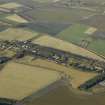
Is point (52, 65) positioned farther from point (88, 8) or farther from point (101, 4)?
point (101, 4)

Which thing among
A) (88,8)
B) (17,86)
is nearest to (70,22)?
(88,8)

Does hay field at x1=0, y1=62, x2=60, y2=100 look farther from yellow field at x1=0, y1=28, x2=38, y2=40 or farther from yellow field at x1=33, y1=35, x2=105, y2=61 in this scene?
yellow field at x1=0, y1=28, x2=38, y2=40

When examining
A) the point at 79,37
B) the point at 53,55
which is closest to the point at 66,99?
the point at 53,55

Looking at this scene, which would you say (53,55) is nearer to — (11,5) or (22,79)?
(22,79)

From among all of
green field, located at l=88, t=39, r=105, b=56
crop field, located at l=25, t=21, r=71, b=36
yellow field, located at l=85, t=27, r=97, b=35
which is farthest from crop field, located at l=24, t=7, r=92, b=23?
green field, located at l=88, t=39, r=105, b=56

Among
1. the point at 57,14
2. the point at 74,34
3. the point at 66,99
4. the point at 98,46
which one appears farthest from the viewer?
the point at 57,14

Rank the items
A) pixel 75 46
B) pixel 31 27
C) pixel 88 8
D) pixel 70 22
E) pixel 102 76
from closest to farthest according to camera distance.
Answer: pixel 102 76 < pixel 75 46 < pixel 31 27 < pixel 70 22 < pixel 88 8
